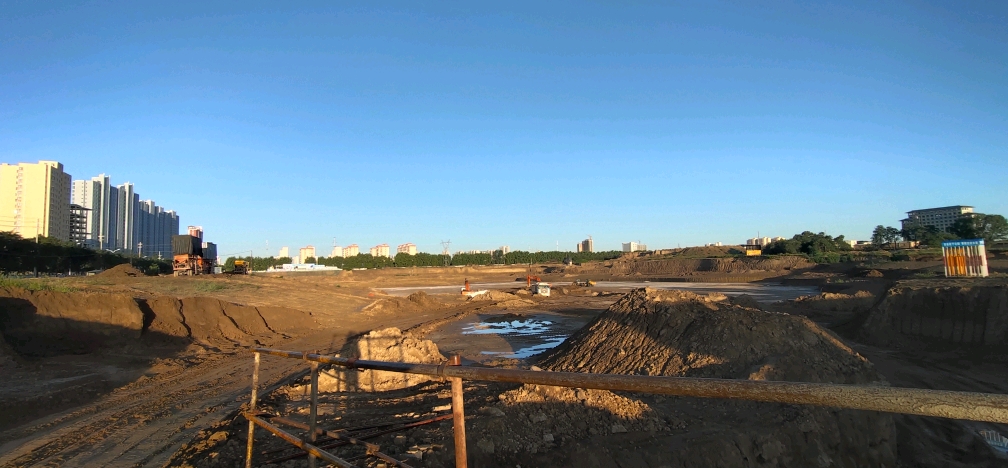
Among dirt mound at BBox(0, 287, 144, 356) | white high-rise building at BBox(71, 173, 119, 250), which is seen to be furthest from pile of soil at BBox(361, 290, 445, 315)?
white high-rise building at BBox(71, 173, 119, 250)

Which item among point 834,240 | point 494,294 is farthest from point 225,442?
point 834,240

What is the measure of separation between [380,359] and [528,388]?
5.62 meters

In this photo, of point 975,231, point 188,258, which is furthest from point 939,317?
point 975,231

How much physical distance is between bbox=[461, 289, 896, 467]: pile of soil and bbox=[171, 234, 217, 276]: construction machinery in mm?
35941

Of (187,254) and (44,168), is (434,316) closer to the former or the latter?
(187,254)

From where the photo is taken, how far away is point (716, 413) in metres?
8.12

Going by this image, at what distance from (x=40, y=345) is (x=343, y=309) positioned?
17.5 m

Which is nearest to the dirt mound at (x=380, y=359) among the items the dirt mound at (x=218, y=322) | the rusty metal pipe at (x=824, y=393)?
the rusty metal pipe at (x=824, y=393)

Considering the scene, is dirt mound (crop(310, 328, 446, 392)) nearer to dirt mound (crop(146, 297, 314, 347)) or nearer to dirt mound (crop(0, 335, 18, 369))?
dirt mound (crop(0, 335, 18, 369))

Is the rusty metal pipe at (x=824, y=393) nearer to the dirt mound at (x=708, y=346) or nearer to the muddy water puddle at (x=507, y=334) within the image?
the dirt mound at (x=708, y=346)

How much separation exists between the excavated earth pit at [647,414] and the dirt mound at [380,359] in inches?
1.6

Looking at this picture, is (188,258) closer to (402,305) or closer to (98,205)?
(402,305)

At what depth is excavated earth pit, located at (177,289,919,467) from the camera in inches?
257

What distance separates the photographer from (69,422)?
8.57 metres
